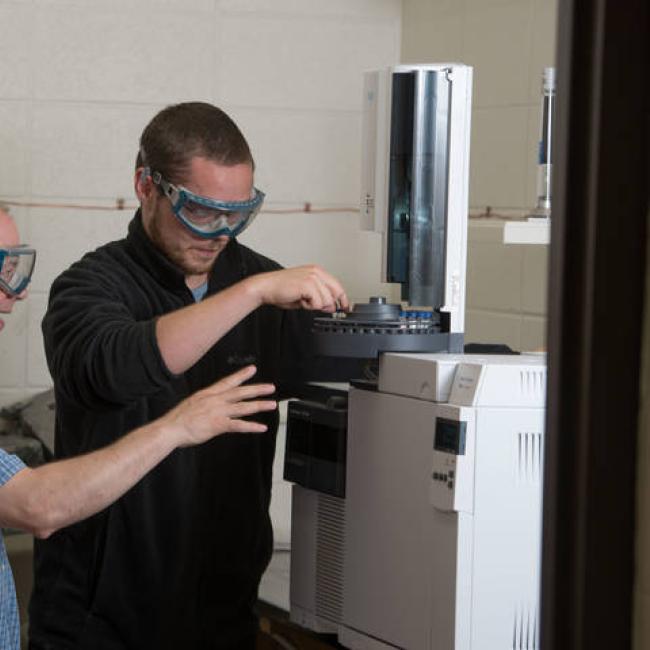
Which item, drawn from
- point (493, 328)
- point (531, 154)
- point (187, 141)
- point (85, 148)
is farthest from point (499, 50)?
point (85, 148)

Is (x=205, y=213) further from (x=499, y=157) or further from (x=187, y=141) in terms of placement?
(x=499, y=157)

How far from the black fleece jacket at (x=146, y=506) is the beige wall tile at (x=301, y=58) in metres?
1.35

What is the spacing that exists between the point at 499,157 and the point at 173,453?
1.27m

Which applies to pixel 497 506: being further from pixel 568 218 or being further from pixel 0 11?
pixel 0 11

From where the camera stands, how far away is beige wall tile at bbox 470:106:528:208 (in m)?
3.02

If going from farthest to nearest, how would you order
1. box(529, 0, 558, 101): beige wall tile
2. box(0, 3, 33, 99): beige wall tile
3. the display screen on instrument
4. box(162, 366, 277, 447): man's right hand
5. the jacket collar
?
box(0, 3, 33, 99): beige wall tile
box(529, 0, 558, 101): beige wall tile
the jacket collar
box(162, 366, 277, 447): man's right hand
the display screen on instrument

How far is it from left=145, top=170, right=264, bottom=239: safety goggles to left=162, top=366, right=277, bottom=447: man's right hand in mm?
397

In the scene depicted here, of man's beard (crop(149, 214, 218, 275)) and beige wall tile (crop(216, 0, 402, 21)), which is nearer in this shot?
man's beard (crop(149, 214, 218, 275))

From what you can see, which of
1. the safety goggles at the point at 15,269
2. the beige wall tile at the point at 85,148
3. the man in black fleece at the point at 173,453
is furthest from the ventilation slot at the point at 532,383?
the beige wall tile at the point at 85,148

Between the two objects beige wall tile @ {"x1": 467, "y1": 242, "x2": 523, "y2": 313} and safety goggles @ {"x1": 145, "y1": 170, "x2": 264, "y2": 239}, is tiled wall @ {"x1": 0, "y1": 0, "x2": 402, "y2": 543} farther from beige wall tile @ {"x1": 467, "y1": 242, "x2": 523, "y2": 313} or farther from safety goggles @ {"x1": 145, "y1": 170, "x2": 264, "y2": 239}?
safety goggles @ {"x1": 145, "y1": 170, "x2": 264, "y2": 239}

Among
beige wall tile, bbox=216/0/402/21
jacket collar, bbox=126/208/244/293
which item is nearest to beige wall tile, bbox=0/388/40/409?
beige wall tile, bbox=216/0/402/21

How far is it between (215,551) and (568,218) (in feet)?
5.28

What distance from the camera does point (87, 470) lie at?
183cm

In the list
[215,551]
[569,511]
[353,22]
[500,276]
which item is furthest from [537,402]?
[353,22]
